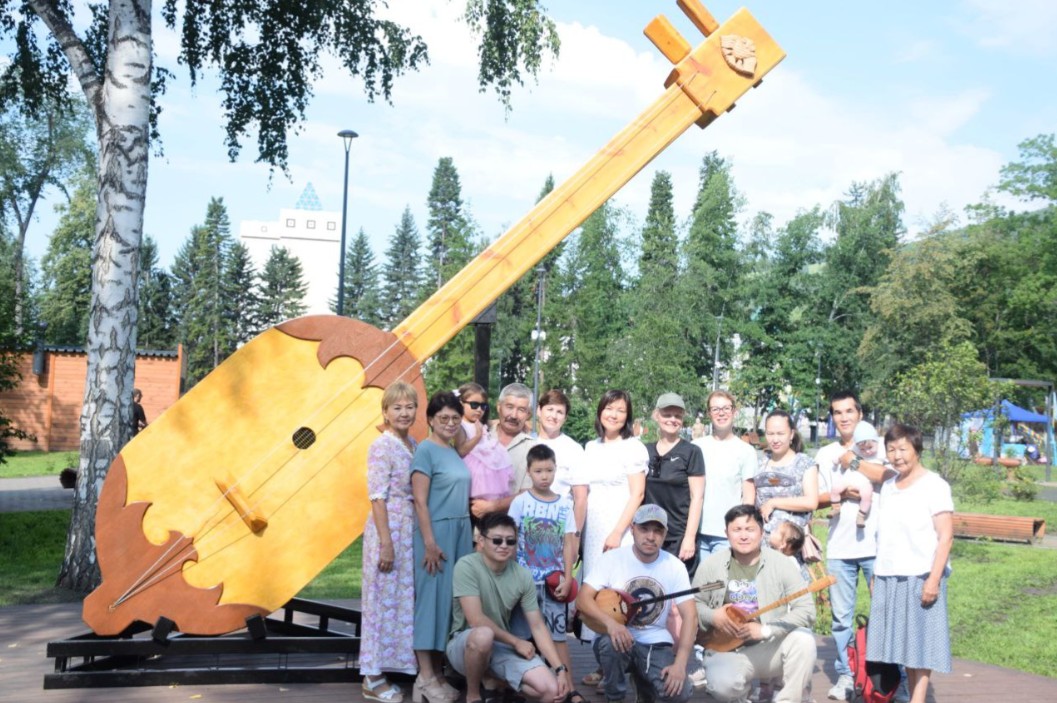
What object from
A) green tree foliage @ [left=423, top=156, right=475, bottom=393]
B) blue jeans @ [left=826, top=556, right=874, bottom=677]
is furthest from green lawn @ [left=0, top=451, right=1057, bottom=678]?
green tree foliage @ [left=423, top=156, right=475, bottom=393]

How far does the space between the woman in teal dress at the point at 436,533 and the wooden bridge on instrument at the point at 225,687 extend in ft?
0.84

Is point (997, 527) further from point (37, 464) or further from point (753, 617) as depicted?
point (37, 464)

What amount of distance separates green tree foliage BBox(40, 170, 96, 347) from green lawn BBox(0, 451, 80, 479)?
2277 cm

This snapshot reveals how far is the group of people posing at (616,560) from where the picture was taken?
478 cm

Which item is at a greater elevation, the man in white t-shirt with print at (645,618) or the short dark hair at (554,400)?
the short dark hair at (554,400)

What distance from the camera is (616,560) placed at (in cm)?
494

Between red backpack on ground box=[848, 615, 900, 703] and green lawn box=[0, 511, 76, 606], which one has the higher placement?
red backpack on ground box=[848, 615, 900, 703]

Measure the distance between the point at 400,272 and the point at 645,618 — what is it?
74.4 m

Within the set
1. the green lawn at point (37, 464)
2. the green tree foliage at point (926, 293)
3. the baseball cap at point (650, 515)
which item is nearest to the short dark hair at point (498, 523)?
the baseball cap at point (650, 515)

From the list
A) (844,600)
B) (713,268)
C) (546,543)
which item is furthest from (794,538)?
(713,268)

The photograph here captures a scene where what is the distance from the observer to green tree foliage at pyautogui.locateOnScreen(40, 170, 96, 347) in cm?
4728

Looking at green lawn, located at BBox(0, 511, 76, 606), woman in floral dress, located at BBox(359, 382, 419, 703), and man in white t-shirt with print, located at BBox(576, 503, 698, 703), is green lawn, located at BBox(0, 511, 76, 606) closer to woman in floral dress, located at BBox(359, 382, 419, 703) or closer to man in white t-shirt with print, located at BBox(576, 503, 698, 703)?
woman in floral dress, located at BBox(359, 382, 419, 703)

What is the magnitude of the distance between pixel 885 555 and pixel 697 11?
128 inches

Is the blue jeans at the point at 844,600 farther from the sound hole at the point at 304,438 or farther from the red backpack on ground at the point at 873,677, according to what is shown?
the sound hole at the point at 304,438
